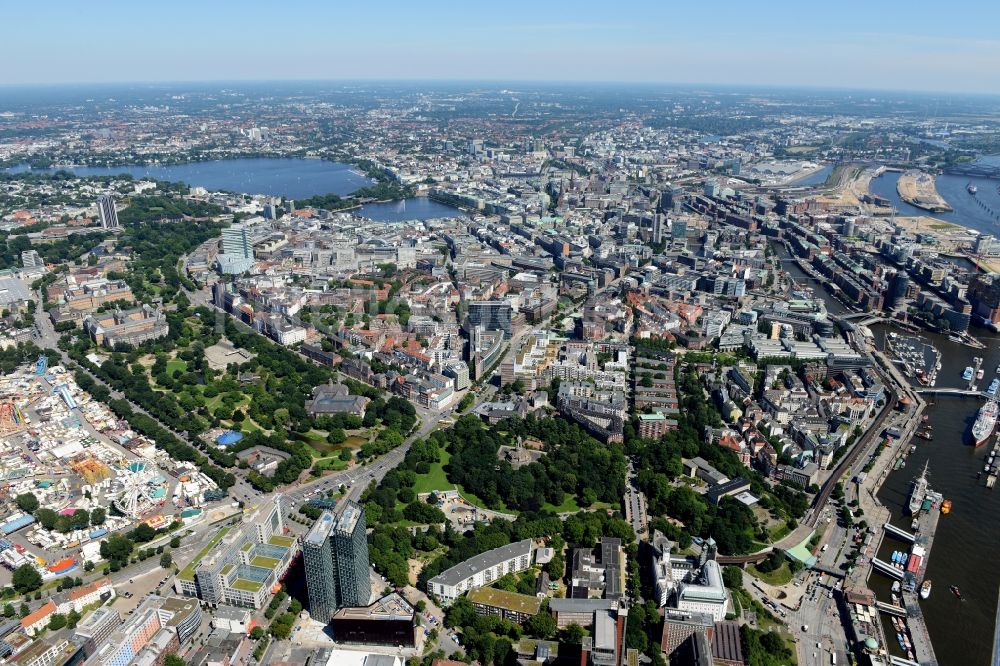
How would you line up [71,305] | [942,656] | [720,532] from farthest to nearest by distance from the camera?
1. [71,305]
2. [720,532]
3. [942,656]

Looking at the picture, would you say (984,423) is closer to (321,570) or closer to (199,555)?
(321,570)

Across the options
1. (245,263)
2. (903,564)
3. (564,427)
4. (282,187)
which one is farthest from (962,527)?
(282,187)

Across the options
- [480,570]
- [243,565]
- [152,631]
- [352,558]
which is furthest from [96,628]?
[480,570]

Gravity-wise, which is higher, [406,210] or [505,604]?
[406,210]

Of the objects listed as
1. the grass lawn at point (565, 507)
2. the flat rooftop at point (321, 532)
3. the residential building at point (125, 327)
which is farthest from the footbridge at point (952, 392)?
the residential building at point (125, 327)

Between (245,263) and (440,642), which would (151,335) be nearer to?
(245,263)

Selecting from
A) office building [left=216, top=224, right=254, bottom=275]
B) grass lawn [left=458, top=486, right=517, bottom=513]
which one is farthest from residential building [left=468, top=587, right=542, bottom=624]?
office building [left=216, top=224, right=254, bottom=275]

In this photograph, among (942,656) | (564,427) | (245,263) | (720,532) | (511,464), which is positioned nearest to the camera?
(942,656)
